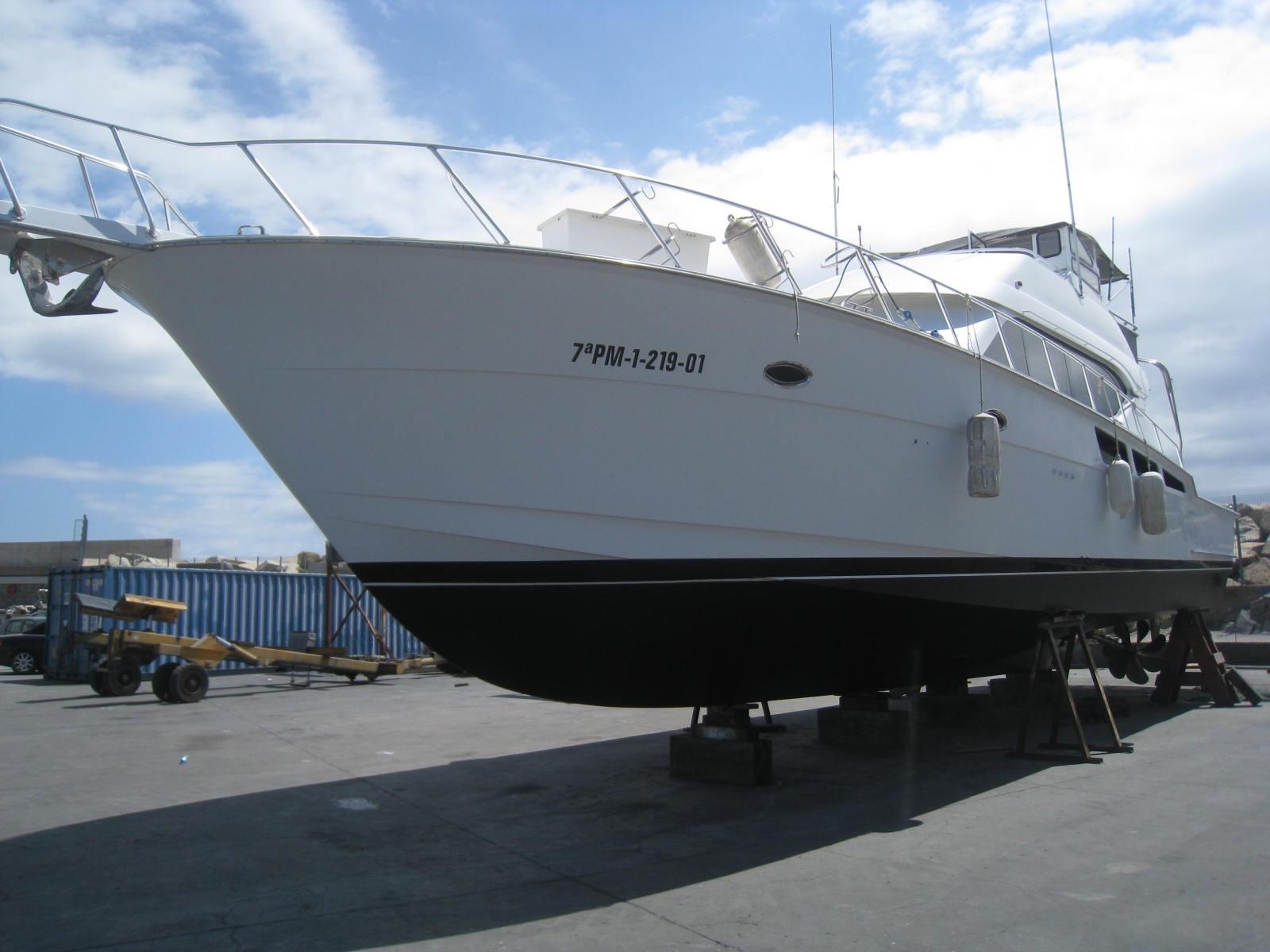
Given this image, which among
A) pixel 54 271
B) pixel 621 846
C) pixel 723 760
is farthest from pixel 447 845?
pixel 54 271

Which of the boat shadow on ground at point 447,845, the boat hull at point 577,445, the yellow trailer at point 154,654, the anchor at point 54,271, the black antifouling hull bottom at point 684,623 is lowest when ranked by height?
the boat shadow on ground at point 447,845

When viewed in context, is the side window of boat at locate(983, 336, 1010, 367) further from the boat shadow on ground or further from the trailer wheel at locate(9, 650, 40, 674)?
the trailer wheel at locate(9, 650, 40, 674)

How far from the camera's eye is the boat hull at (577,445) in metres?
4.54

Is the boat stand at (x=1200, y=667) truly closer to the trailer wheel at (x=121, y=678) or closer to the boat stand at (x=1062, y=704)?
the boat stand at (x=1062, y=704)

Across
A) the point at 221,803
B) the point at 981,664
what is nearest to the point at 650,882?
the point at 221,803

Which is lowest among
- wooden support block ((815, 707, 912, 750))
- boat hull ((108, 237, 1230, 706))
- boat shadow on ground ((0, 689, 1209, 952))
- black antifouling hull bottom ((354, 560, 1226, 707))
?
boat shadow on ground ((0, 689, 1209, 952))

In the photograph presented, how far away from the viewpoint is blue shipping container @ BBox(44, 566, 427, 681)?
50.9ft

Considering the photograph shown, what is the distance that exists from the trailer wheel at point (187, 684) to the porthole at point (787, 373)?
32.8 ft

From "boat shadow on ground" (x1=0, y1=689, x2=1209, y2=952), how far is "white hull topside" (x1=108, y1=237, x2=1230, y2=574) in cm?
154

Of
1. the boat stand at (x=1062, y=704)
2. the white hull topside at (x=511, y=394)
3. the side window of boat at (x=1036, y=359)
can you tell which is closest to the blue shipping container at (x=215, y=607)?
the boat stand at (x=1062, y=704)

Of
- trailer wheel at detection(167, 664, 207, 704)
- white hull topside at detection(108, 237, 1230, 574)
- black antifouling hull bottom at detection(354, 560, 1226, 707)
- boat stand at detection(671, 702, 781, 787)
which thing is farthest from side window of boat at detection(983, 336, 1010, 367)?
trailer wheel at detection(167, 664, 207, 704)

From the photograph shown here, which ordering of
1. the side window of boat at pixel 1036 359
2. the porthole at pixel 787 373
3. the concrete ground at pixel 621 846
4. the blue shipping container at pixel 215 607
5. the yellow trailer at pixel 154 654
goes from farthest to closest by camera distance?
the blue shipping container at pixel 215 607, the yellow trailer at pixel 154 654, the side window of boat at pixel 1036 359, the porthole at pixel 787 373, the concrete ground at pixel 621 846

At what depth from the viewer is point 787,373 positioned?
5.20 metres

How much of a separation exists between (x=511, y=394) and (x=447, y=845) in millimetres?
2436
